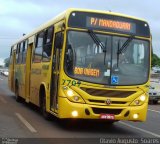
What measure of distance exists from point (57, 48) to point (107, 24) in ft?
5.24

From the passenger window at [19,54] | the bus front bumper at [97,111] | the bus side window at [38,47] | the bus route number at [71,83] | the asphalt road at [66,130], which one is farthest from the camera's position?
the passenger window at [19,54]

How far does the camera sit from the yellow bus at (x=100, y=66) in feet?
42.7

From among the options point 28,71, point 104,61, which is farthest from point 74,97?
point 28,71

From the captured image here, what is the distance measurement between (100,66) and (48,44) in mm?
2809

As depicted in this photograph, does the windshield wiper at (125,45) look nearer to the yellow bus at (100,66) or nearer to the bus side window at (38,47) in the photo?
the yellow bus at (100,66)

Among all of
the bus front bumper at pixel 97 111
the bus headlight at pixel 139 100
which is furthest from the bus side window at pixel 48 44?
the bus headlight at pixel 139 100

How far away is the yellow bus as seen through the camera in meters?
13.0

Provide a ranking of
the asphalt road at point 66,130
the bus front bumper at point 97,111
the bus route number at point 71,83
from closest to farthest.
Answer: the asphalt road at point 66,130, the bus front bumper at point 97,111, the bus route number at point 71,83

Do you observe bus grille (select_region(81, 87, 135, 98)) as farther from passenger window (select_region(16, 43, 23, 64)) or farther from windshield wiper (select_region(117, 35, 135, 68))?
passenger window (select_region(16, 43, 23, 64))

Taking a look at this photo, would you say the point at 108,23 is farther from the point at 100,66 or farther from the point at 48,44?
the point at 48,44

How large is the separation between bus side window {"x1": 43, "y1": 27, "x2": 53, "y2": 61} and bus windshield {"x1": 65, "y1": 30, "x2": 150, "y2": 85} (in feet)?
6.43

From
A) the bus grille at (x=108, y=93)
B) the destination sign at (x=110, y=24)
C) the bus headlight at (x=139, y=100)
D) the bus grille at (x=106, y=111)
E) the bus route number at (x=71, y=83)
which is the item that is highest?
the destination sign at (x=110, y=24)

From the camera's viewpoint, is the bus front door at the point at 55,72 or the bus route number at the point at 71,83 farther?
the bus front door at the point at 55,72

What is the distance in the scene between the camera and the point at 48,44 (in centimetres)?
1555
